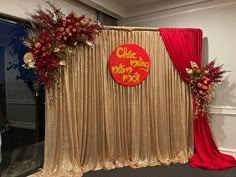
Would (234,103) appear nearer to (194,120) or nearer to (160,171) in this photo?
(194,120)

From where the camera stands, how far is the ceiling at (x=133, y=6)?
11.7 ft

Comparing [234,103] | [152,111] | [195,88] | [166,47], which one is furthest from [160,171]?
[166,47]

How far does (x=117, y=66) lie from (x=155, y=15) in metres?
1.49

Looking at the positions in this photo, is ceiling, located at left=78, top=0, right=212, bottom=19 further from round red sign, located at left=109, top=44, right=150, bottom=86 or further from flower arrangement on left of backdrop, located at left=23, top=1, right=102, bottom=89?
round red sign, located at left=109, top=44, right=150, bottom=86

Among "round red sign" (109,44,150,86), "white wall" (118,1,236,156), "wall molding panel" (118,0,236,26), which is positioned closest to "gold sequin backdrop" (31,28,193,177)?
"round red sign" (109,44,150,86)

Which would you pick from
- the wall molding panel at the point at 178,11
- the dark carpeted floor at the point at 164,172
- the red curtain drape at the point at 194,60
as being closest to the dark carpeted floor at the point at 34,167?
the dark carpeted floor at the point at 164,172

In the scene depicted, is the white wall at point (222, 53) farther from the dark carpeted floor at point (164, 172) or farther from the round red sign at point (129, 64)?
the round red sign at point (129, 64)

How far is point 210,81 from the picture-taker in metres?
3.24

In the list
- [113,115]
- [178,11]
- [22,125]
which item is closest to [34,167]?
[22,125]

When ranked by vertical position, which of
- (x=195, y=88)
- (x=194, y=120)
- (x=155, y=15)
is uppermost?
(x=155, y=15)

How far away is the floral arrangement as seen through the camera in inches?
126

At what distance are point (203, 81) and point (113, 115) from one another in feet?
4.42

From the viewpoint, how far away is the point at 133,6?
4.04 meters

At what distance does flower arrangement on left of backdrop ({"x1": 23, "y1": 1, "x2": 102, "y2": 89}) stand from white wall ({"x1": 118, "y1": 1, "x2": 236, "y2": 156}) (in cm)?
189
